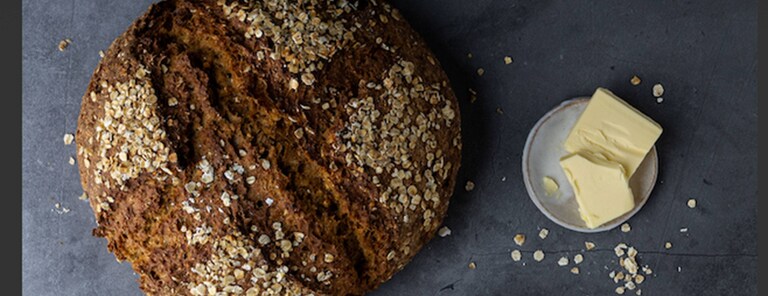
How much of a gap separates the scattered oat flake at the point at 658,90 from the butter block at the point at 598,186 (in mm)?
295

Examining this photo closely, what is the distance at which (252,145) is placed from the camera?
191 cm

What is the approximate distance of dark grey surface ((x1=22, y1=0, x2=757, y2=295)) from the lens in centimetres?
235

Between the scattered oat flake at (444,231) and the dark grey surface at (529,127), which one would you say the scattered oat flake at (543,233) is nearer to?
the dark grey surface at (529,127)

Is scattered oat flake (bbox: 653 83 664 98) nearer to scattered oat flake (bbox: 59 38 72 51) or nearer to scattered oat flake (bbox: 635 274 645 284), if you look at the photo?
scattered oat flake (bbox: 635 274 645 284)

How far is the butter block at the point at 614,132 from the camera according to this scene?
7.22 ft

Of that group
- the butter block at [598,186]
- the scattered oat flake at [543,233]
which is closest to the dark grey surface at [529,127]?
the scattered oat flake at [543,233]

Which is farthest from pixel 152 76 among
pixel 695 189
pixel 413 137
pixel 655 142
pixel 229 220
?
pixel 695 189

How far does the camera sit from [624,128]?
221 centimetres

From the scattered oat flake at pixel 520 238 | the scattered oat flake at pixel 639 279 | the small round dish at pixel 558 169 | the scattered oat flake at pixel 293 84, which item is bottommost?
the scattered oat flake at pixel 639 279

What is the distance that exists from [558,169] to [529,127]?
155 millimetres

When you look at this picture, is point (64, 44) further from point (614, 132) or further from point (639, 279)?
point (639, 279)

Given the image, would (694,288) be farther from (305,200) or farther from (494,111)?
(305,200)

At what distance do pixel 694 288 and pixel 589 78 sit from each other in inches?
27.9

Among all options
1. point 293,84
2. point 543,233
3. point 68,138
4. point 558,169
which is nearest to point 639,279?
point 543,233
